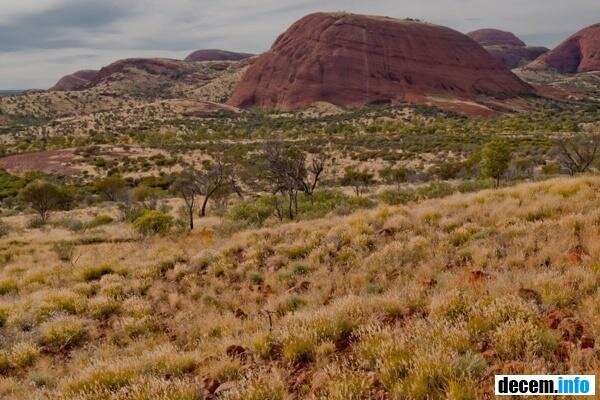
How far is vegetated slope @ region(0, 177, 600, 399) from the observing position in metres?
5.31

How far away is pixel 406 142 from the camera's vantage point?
58.6m

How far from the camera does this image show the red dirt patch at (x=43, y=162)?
173 feet

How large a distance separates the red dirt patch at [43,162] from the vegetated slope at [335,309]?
4160 cm

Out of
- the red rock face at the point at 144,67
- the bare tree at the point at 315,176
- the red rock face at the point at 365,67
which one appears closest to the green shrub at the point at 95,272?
the bare tree at the point at 315,176

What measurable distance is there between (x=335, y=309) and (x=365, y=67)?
112 metres

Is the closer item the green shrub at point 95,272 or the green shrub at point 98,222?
the green shrub at point 95,272

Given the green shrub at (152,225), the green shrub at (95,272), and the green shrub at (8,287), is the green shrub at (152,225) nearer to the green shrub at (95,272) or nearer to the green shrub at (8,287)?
the green shrub at (95,272)

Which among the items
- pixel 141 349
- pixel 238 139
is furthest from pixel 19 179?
pixel 141 349

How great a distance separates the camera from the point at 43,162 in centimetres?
5544

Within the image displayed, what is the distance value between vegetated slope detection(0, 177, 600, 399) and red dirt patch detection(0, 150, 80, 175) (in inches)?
1638

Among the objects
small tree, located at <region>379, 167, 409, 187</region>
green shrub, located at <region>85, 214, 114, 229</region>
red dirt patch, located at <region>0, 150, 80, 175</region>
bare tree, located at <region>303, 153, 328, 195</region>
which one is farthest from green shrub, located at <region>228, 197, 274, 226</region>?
red dirt patch, located at <region>0, 150, 80, 175</region>

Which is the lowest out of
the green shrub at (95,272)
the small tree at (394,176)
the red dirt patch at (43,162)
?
the small tree at (394,176)

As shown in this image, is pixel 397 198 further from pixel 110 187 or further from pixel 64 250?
pixel 110 187

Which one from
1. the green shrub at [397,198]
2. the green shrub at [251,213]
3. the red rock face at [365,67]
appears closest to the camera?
the green shrub at [251,213]
